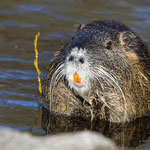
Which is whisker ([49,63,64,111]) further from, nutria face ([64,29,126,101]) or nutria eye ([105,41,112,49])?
nutria eye ([105,41,112,49])

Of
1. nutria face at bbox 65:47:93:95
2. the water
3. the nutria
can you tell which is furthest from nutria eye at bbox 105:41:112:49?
the water

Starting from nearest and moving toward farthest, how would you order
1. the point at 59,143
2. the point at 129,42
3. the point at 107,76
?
the point at 59,143 < the point at 107,76 < the point at 129,42

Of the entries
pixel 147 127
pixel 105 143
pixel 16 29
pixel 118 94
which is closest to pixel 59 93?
pixel 118 94

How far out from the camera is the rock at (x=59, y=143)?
10.7 ft

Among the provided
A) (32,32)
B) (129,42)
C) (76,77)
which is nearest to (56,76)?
(76,77)

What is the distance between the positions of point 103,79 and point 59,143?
2.13 metres

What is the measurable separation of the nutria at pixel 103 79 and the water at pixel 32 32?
0.46 m

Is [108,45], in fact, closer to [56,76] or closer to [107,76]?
[107,76]

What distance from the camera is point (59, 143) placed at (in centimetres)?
331

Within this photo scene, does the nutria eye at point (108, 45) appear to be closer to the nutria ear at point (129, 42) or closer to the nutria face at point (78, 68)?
the nutria ear at point (129, 42)

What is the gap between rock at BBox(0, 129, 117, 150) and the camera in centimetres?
327

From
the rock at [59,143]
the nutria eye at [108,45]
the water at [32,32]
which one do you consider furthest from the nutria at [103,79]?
the rock at [59,143]

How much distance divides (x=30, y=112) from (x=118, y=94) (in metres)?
1.12

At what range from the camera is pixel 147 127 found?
5727mm
